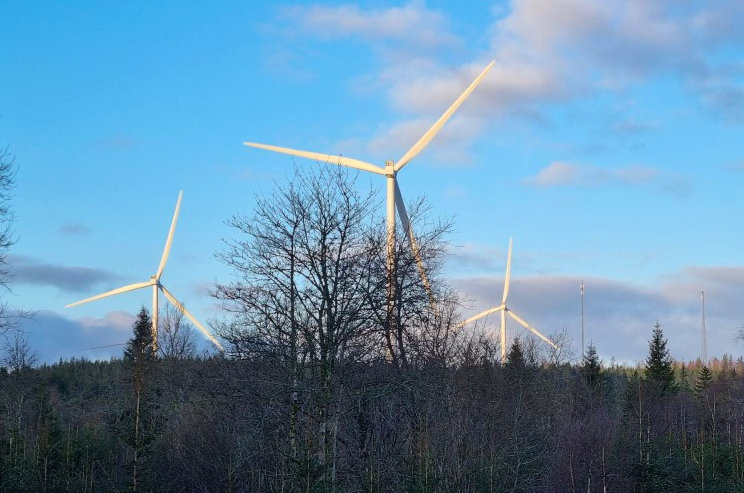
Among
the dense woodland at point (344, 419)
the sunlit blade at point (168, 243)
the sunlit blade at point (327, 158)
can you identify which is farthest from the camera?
the sunlit blade at point (168, 243)

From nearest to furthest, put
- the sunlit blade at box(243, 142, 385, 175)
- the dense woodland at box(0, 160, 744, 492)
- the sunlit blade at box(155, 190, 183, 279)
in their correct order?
the dense woodland at box(0, 160, 744, 492) → the sunlit blade at box(243, 142, 385, 175) → the sunlit blade at box(155, 190, 183, 279)

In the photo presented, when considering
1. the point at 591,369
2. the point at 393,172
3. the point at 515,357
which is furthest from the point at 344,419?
the point at 591,369

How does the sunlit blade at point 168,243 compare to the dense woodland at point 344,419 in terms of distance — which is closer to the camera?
the dense woodland at point 344,419

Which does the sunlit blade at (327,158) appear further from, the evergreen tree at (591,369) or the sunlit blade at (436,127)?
the evergreen tree at (591,369)

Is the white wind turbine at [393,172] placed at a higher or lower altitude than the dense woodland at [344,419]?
higher

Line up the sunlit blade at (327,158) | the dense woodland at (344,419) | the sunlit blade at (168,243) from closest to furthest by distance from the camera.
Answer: the dense woodland at (344,419), the sunlit blade at (327,158), the sunlit blade at (168,243)

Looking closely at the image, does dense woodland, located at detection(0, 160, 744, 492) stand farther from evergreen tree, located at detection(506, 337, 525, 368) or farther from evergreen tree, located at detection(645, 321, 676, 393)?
evergreen tree, located at detection(645, 321, 676, 393)

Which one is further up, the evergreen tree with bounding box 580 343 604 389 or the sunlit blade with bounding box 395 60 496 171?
the sunlit blade with bounding box 395 60 496 171

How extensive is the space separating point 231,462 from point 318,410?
646 centimetres

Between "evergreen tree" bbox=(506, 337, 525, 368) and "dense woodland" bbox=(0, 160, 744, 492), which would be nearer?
"dense woodland" bbox=(0, 160, 744, 492)

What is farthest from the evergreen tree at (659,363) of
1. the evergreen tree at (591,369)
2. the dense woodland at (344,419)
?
the dense woodland at (344,419)

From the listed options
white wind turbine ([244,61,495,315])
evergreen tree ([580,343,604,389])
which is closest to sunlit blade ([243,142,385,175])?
white wind turbine ([244,61,495,315])

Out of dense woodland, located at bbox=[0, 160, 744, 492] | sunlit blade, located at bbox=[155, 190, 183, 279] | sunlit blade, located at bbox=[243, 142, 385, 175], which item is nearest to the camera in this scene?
dense woodland, located at bbox=[0, 160, 744, 492]

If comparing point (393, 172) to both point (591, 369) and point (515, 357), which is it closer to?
point (515, 357)
